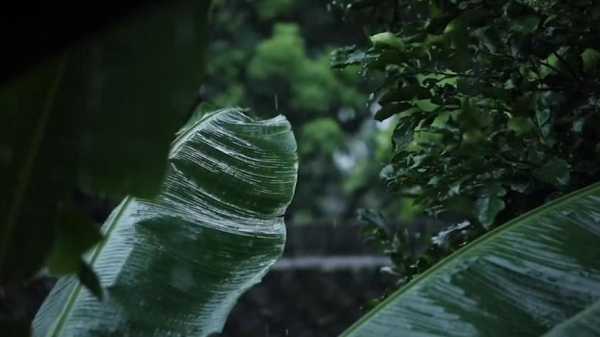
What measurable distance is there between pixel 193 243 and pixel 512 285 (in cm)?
73

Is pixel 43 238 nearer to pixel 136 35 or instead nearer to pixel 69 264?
pixel 69 264

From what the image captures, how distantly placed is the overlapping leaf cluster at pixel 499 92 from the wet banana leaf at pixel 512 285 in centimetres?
15

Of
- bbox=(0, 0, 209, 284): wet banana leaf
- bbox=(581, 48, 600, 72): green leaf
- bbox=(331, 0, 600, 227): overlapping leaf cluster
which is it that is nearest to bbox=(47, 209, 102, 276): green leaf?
bbox=(0, 0, 209, 284): wet banana leaf

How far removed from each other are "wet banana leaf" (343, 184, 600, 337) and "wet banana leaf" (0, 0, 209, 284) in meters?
0.66

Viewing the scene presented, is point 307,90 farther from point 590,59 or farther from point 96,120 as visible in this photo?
A: point 96,120

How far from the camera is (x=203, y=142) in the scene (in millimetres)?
2287

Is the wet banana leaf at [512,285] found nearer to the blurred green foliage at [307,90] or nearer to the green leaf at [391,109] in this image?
the green leaf at [391,109]

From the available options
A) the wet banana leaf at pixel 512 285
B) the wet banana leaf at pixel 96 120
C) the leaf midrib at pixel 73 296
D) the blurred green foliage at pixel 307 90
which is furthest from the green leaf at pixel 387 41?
the blurred green foliage at pixel 307 90

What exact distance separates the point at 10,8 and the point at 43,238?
1.67 ft

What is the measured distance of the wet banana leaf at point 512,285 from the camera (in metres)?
1.66

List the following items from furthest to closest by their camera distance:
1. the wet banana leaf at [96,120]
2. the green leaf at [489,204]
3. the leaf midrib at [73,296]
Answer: the leaf midrib at [73,296] → the green leaf at [489,204] → the wet banana leaf at [96,120]

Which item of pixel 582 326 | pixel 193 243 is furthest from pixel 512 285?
pixel 193 243

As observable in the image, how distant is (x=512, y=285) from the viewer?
67.9 inches

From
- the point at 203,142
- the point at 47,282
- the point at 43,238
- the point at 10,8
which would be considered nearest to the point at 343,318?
the point at 47,282
